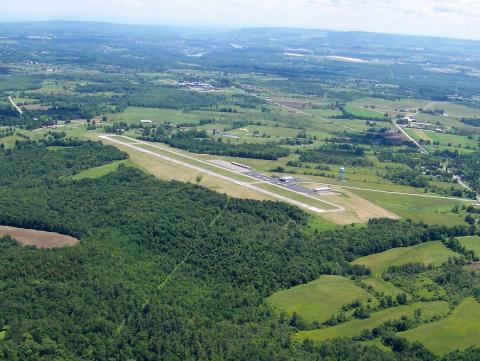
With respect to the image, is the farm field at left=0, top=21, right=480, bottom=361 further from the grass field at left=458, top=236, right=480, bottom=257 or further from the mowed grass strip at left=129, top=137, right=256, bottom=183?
the grass field at left=458, top=236, right=480, bottom=257

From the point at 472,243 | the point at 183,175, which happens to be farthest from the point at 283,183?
the point at 472,243

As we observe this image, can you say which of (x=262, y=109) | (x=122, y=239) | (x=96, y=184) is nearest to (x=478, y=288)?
(x=122, y=239)

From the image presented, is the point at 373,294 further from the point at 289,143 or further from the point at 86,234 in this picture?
the point at 289,143

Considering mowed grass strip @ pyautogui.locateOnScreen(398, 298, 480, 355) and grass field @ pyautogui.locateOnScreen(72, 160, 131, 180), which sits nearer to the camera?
mowed grass strip @ pyautogui.locateOnScreen(398, 298, 480, 355)

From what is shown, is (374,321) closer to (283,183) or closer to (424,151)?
(283,183)

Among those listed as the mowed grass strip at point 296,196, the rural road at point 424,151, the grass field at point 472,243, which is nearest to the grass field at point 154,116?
the rural road at point 424,151

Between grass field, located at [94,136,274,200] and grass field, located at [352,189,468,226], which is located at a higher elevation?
grass field, located at [94,136,274,200]

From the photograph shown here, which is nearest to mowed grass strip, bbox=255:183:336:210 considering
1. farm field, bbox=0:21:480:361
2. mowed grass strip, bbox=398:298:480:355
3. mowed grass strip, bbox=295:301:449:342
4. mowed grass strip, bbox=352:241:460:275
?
farm field, bbox=0:21:480:361
